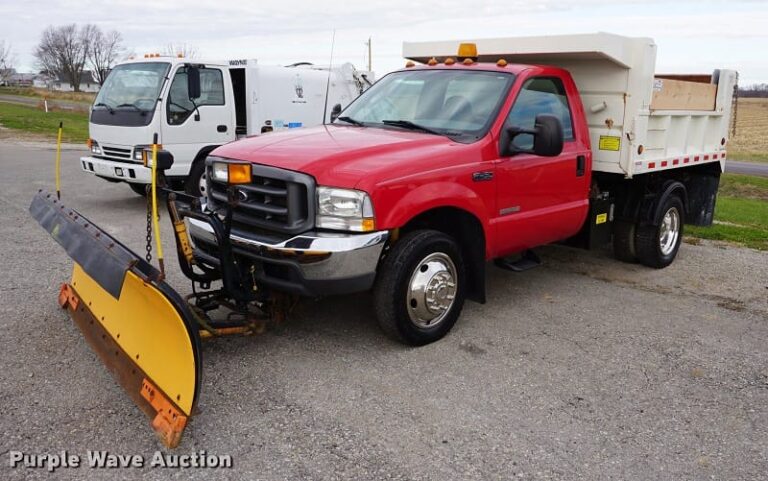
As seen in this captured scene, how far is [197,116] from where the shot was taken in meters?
10.4

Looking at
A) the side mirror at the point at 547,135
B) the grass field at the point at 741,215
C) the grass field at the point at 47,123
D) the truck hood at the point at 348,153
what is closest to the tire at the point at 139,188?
the truck hood at the point at 348,153

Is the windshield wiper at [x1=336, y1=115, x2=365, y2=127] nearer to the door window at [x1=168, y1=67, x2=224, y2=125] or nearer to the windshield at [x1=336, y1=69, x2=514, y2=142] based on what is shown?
the windshield at [x1=336, y1=69, x2=514, y2=142]

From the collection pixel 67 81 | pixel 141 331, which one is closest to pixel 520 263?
pixel 141 331

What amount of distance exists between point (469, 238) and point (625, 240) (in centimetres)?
297

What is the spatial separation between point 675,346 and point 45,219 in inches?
187

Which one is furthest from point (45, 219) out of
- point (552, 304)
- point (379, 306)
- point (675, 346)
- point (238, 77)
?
point (238, 77)

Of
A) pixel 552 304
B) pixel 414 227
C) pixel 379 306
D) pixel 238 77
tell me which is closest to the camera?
pixel 379 306

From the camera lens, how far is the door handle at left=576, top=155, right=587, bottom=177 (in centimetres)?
596

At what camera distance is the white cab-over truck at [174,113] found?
9.94 metres

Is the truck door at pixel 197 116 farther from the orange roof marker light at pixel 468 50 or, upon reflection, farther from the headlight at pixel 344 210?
the headlight at pixel 344 210

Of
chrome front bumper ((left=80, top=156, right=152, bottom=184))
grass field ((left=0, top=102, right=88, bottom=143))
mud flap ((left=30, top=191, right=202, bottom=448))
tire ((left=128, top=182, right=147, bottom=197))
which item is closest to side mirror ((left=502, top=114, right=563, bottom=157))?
mud flap ((left=30, top=191, right=202, bottom=448))

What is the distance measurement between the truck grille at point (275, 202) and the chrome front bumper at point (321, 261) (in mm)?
123

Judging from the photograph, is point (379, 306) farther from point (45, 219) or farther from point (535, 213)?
point (45, 219)

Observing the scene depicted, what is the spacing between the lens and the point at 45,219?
475 cm
